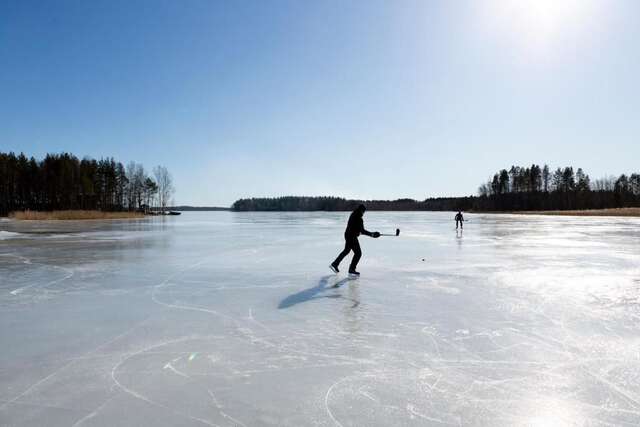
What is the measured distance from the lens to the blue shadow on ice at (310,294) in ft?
17.3

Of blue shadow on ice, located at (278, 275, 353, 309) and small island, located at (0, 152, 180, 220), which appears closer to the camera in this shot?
blue shadow on ice, located at (278, 275, 353, 309)

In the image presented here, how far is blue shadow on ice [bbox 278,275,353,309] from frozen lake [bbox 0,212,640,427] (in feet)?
0.11

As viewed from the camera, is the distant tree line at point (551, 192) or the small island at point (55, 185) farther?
the distant tree line at point (551, 192)

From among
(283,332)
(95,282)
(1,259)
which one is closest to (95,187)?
(1,259)

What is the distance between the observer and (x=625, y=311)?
4727 millimetres

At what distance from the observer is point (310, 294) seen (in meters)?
5.84

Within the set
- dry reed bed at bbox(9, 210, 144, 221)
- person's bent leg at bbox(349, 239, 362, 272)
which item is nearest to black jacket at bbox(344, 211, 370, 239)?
person's bent leg at bbox(349, 239, 362, 272)

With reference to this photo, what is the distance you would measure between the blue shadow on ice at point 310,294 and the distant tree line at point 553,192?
98.8 meters

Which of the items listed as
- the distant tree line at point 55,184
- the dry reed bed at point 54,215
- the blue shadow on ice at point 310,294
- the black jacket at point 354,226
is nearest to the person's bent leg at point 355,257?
the black jacket at point 354,226

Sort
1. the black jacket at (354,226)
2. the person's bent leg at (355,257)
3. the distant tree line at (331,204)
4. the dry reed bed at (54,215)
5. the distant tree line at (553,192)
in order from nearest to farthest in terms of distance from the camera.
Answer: the person's bent leg at (355,257)
the black jacket at (354,226)
the dry reed bed at (54,215)
the distant tree line at (553,192)
the distant tree line at (331,204)

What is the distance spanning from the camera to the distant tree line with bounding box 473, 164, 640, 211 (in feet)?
298

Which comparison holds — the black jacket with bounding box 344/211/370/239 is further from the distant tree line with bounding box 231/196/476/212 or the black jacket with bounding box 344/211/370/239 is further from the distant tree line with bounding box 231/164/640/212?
the distant tree line with bounding box 231/196/476/212

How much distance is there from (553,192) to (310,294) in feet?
344

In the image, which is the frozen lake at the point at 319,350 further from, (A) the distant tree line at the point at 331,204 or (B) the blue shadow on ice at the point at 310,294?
(A) the distant tree line at the point at 331,204
